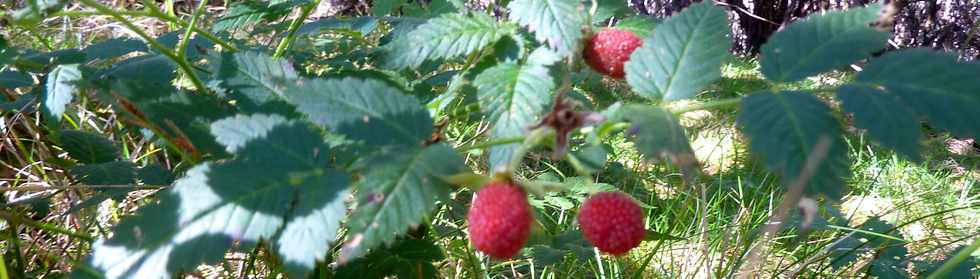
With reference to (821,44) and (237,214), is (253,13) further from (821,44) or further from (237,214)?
(821,44)

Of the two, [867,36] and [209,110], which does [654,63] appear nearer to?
[867,36]

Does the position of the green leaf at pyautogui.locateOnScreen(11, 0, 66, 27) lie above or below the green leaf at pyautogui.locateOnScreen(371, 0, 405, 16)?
above

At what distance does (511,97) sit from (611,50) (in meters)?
0.13

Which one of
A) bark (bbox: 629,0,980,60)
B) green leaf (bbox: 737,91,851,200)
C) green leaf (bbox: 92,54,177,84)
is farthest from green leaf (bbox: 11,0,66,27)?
bark (bbox: 629,0,980,60)

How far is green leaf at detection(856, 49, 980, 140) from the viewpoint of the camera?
0.64 m

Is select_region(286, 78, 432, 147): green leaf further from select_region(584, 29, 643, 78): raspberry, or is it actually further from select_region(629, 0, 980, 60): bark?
select_region(629, 0, 980, 60): bark

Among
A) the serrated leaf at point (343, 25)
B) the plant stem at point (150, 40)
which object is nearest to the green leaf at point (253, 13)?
the serrated leaf at point (343, 25)

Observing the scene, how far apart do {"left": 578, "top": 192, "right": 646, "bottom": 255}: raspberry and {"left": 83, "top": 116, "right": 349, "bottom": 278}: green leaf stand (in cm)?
24

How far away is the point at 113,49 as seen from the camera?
1180 mm

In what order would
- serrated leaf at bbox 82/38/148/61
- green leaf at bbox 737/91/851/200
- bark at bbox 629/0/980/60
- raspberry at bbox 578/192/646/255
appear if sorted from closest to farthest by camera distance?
green leaf at bbox 737/91/851/200 → raspberry at bbox 578/192/646/255 → serrated leaf at bbox 82/38/148/61 → bark at bbox 629/0/980/60

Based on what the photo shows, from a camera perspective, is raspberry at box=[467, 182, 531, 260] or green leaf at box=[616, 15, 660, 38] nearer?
raspberry at box=[467, 182, 531, 260]

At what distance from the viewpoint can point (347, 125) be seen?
2.22 feet

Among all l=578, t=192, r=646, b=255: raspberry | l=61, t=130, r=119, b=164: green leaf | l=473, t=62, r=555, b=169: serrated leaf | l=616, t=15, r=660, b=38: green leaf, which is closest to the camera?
l=578, t=192, r=646, b=255: raspberry

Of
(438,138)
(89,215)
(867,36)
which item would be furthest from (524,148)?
(89,215)
